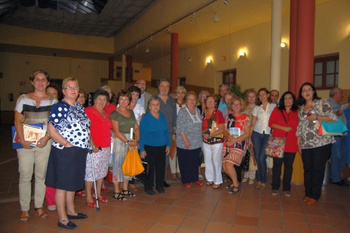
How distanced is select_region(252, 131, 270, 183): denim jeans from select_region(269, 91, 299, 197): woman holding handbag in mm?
237

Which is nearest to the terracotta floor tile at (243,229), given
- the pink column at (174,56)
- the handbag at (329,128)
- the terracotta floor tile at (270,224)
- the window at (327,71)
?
the terracotta floor tile at (270,224)

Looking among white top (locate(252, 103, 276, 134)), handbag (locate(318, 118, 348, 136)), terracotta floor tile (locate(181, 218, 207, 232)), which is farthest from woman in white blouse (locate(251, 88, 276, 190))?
terracotta floor tile (locate(181, 218, 207, 232))

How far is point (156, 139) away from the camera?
13.4 ft

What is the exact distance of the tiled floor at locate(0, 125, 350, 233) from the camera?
2.99m

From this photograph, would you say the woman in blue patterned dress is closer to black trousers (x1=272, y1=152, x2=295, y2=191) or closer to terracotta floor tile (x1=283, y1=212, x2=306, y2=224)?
terracotta floor tile (x1=283, y1=212, x2=306, y2=224)

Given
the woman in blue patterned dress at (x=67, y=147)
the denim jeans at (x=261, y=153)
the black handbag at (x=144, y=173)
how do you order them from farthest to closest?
1. the denim jeans at (x=261, y=153)
2. the black handbag at (x=144, y=173)
3. the woman in blue patterned dress at (x=67, y=147)

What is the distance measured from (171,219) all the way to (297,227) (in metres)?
1.43

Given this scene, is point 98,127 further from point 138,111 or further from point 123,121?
point 138,111

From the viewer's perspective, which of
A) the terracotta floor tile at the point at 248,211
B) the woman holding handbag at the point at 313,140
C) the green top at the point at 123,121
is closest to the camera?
the terracotta floor tile at the point at 248,211

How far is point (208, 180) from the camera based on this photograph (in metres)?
4.61

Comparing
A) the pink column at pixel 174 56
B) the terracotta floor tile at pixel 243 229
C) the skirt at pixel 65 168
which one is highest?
the pink column at pixel 174 56

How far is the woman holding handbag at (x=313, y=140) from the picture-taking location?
3.64 metres

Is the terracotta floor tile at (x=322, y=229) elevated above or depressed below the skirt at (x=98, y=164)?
below

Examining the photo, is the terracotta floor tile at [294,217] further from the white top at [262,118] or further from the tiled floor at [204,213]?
the white top at [262,118]
